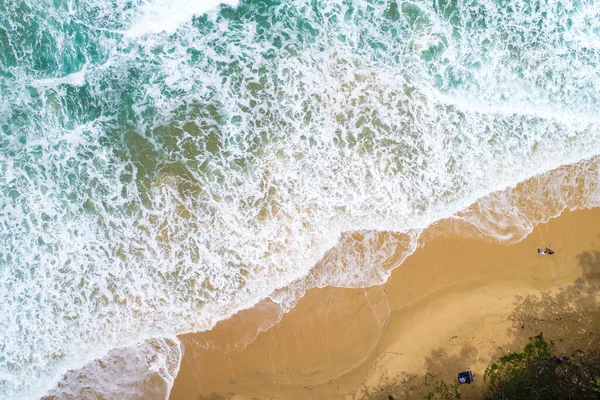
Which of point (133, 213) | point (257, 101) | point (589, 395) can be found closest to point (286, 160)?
point (257, 101)

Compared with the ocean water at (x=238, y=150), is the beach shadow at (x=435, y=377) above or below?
below

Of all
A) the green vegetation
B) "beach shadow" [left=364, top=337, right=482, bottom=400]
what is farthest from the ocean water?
the green vegetation

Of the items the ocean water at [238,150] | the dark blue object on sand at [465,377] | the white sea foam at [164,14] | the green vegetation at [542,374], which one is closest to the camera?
the dark blue object on sand at [465,377]

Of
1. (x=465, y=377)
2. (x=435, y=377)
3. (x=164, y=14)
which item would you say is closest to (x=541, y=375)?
(x=465, y=377)

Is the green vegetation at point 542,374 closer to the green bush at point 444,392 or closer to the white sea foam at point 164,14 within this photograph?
the green bush at point 444,392

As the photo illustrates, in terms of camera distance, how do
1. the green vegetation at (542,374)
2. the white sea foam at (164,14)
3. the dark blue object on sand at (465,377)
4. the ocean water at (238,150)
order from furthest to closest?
the white sea foam at (164,14), the ocean water at (238,150), the green vegetation at (542,374), the dark blue object on sand at (465,377)

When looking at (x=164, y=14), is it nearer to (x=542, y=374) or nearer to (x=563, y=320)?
(x=563, y=320)

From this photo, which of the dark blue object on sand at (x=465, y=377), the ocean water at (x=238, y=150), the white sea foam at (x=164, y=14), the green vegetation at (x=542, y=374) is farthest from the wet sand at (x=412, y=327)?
the white sea foam at (x=164, y=14)
